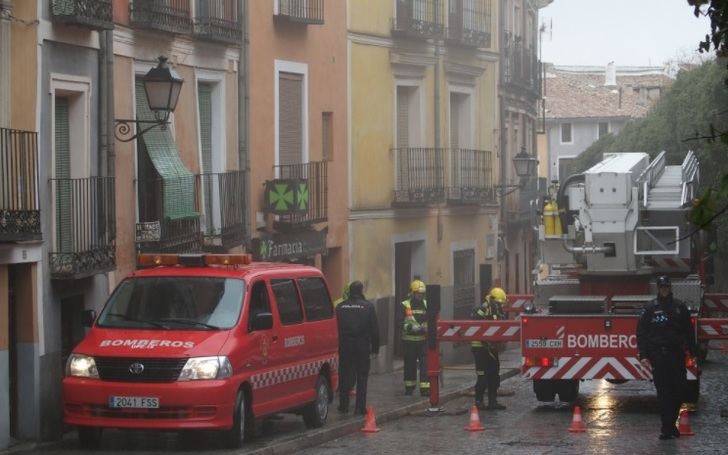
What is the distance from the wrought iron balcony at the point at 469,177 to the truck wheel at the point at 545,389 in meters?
11.7

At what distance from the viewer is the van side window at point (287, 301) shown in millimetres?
17328

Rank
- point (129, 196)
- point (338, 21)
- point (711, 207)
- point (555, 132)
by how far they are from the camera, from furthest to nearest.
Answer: point (555, 132), point (338, 21), point (129, 196), point (711, 207)

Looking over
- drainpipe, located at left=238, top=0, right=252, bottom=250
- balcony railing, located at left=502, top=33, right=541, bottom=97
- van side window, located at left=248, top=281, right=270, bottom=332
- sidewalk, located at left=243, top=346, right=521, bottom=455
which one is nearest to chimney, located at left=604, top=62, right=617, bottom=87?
balcony railing, located at left=502, top=33, right=541, bottom=97

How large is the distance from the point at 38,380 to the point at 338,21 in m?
12.8

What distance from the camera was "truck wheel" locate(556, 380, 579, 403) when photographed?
71.4ft

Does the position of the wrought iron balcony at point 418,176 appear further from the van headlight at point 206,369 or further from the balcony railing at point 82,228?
the van headlight at point 206,369

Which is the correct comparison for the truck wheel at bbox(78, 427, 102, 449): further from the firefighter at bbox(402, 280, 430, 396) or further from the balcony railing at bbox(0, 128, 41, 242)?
the firefighter at bbox(402, 280, 430, 396)

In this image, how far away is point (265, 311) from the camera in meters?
16.9

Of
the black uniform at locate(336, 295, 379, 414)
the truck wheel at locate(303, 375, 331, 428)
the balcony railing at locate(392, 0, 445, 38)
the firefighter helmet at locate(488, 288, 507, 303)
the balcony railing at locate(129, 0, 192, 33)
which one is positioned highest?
the balcony railing at locate(392, 0, 445, 38)

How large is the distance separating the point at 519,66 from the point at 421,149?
9072 mm

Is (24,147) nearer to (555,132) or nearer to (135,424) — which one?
(135,424)

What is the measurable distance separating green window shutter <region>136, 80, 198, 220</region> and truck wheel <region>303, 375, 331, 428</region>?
3549 millimetres

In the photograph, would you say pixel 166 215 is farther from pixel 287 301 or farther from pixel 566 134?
pixel 566 134

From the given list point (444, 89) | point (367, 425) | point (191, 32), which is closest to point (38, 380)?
point (367, 425)
